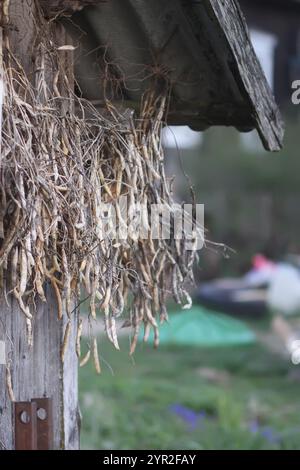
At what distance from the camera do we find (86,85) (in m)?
2.66

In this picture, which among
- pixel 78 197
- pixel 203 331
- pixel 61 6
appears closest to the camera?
pixel 78 197

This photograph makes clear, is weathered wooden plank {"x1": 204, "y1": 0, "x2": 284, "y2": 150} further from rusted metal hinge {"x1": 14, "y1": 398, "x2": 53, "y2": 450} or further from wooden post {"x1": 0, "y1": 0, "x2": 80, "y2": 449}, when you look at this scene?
rusted metal hinge {"x1": 14, "y1": 398, "x2": 53, "y2": 450}

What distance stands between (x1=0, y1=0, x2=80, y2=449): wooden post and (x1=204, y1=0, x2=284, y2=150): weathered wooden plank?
1.63 feet

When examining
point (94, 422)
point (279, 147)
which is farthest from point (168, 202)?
point (94, 422)

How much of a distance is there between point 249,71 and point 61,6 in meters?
0.62

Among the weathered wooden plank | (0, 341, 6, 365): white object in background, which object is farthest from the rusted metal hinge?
the weathered wooden plank

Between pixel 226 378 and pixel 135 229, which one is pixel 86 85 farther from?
pixel 226 378

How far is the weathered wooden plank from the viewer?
7.76ft

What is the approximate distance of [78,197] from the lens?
218 cm

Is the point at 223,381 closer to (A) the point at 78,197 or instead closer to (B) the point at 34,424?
(B) the point at 34,424

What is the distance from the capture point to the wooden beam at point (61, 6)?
2.27m

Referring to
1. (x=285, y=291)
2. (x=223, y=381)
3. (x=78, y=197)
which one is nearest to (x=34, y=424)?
(x=78, y=197)

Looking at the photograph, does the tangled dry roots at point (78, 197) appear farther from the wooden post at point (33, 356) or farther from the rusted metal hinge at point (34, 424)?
the rusted metal hinge at point (34, 424)

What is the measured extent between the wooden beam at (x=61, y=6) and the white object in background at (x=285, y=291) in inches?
283
